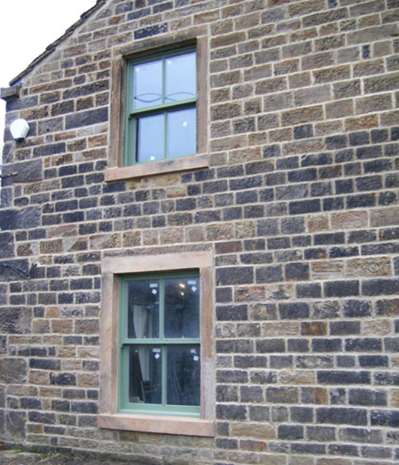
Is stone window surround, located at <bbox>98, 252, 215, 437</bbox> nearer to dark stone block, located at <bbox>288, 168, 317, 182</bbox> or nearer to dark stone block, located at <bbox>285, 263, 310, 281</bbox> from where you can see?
dark stone block, located at <bbox>285, 263, 310, 281</bbox>

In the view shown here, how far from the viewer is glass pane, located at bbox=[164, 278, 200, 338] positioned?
6258 millimetres

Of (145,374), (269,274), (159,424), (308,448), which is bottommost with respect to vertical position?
(308,448)

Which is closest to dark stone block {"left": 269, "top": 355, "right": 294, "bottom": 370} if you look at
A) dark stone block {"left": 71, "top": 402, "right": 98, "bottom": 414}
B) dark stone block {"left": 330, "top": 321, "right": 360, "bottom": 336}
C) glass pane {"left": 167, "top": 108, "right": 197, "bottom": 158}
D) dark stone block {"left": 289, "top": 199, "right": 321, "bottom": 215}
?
dark stone block {"left": 330, "top": 321, "right": 360, "bottom": 336}

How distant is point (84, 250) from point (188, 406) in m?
2.25

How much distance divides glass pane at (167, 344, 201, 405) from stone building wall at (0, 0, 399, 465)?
39 centimetres

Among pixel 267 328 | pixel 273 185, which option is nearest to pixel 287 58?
pixel 273 185

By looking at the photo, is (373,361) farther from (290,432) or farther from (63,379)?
(63,379)

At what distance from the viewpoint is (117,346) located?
650cm

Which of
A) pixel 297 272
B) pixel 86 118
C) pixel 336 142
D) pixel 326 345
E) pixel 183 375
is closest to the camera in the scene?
pixel 326 345

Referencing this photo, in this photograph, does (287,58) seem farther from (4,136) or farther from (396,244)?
(4,136)

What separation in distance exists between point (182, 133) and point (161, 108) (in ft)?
1.46

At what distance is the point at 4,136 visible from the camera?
25.4 feet

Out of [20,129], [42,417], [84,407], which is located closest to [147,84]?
[20,129]

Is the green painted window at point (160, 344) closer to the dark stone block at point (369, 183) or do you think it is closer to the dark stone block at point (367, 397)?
the dark stone block at point (367, 397)
